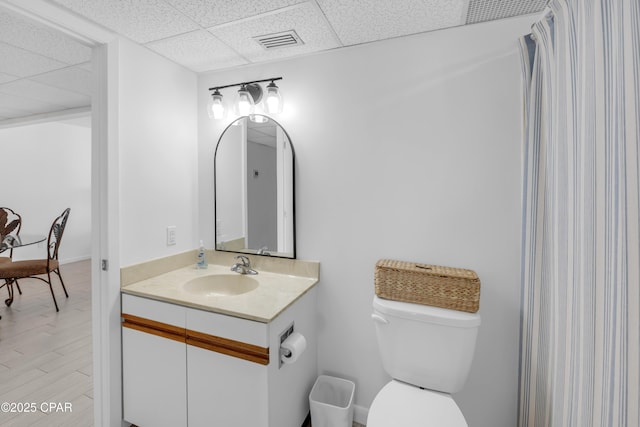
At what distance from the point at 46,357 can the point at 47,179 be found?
3.86 meters

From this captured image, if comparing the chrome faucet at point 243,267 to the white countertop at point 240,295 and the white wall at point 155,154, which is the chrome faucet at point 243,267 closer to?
the white countertop at point 240,295

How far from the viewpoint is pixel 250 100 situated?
5.83 ft

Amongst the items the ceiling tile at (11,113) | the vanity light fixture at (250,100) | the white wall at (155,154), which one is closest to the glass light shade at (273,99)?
the vanity light fixture at (250,100)

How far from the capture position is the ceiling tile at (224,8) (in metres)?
1.25

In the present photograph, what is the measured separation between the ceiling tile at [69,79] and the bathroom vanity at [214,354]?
1.56 metres

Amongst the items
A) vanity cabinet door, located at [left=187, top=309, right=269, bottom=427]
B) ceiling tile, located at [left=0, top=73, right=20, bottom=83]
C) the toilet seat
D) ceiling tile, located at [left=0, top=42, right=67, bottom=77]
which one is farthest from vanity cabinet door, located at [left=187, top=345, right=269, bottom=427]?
ceiling tile, located at [left=0, top=73, right=20, bottom=83]

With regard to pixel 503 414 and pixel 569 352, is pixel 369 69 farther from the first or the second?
pixel 503 414

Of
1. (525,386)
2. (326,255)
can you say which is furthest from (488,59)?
(525,386)

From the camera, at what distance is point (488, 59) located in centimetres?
140

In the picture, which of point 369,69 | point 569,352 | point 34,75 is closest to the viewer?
point 569,352

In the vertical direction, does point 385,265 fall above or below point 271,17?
below

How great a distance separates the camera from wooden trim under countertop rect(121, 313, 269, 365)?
4.09 ft

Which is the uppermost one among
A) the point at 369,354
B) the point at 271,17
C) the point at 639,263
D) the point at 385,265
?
the point at 271,17

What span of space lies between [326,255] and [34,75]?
2522 mm
